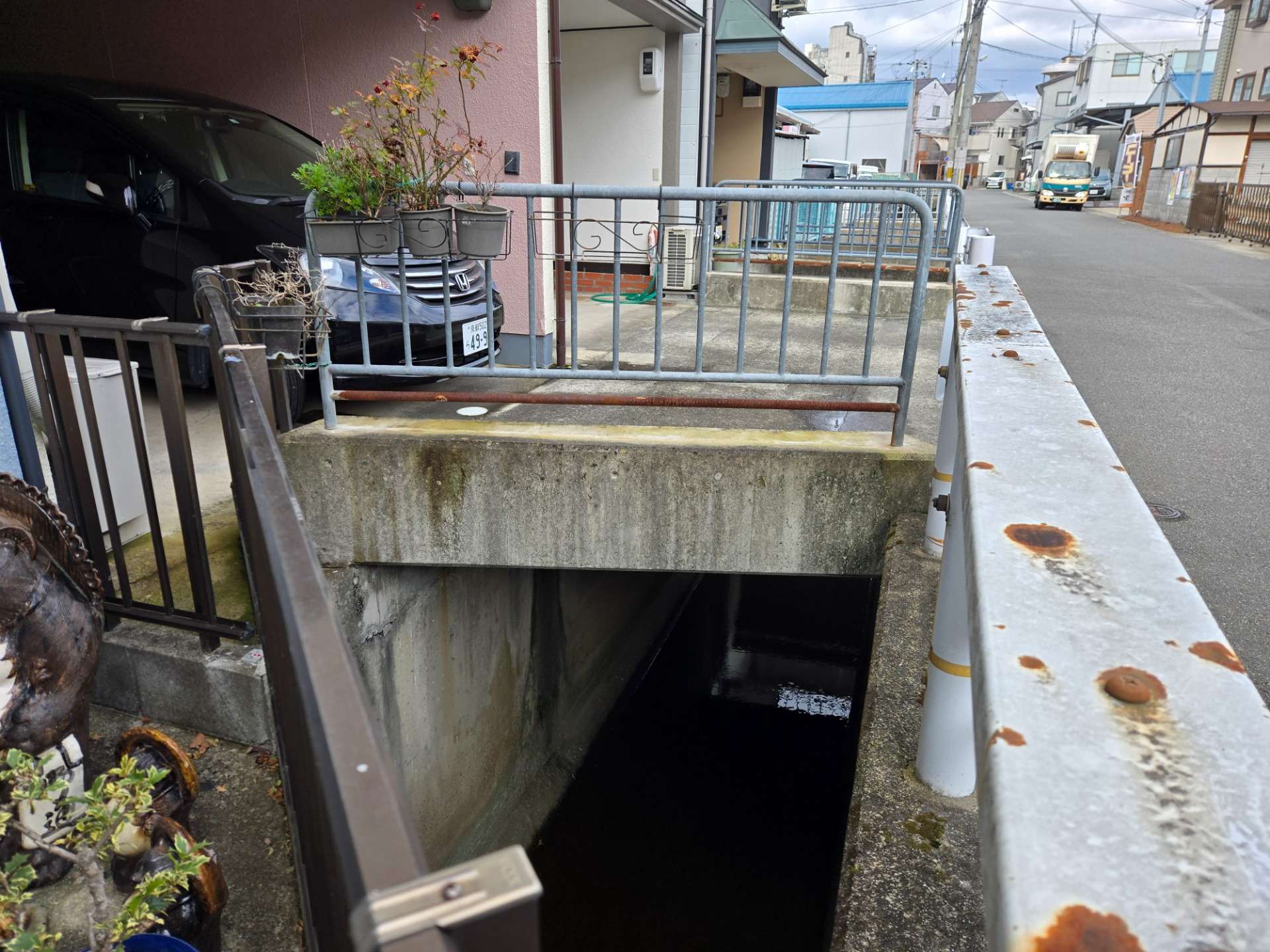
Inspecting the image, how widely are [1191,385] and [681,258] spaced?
472 centimetres

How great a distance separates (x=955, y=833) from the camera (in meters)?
1.99

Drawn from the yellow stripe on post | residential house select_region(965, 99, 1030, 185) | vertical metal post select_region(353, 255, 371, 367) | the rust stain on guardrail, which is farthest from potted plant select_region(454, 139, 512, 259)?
residential house select_region(965, 99, 1030, 185)

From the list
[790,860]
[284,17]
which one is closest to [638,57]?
[284,17]

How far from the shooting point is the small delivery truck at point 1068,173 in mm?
34250

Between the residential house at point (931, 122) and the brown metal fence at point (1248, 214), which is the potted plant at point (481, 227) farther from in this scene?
the residential house at point (931, 122)

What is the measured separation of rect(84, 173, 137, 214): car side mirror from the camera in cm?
489

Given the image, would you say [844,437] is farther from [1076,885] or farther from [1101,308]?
[1101,308]

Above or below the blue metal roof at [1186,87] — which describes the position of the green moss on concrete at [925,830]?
below

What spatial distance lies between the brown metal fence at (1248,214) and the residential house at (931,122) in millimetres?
44851

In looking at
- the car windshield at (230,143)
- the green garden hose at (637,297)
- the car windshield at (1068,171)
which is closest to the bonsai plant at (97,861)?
the car windshield at (230,143)

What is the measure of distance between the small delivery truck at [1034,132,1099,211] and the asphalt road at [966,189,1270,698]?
69.4ft

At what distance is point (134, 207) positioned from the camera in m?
4.89

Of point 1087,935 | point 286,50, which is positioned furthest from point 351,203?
point 286,50

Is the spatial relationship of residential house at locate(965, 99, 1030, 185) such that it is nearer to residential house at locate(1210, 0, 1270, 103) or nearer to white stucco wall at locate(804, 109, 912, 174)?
residential house at locate(1210, 0, 1270, 103)
